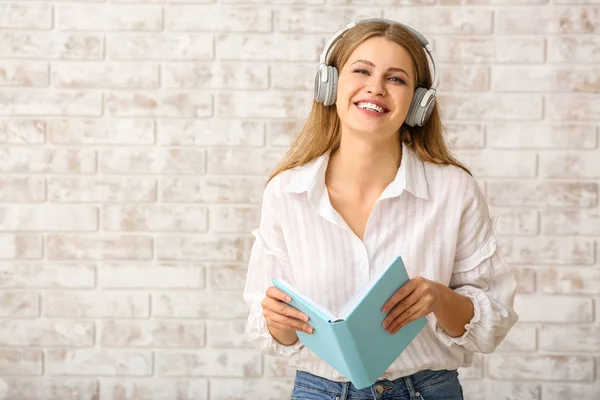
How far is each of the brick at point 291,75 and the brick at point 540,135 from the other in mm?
657

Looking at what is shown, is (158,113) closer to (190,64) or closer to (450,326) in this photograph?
(190,64)

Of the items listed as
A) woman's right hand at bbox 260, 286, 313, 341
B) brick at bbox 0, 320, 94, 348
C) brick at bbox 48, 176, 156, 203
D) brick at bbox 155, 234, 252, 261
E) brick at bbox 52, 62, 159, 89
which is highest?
brick at bbox 52, 62, 159, 89

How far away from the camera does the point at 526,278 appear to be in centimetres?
284

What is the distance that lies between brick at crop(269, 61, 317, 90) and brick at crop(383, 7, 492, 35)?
340 mm

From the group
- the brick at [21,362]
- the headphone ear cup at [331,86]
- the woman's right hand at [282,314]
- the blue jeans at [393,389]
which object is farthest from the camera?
the brick at [21,362]

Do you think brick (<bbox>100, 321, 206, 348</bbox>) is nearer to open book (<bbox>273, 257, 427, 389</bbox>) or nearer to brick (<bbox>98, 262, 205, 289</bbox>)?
brick (<bbox>98, 262, 205, 289</bbox>)

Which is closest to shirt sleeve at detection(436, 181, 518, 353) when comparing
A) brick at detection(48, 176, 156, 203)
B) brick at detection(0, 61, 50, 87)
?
brick at detection(48, 176, 156, 203)

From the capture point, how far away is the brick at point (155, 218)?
2842 mm

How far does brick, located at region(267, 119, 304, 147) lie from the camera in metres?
2.82

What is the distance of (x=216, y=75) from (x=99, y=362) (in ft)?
3.68

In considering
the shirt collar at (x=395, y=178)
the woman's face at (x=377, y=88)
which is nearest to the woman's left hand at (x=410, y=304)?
the shirt collar at (x=395, y=178)

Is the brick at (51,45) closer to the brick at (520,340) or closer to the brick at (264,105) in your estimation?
the brick at (264,105)

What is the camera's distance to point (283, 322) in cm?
150

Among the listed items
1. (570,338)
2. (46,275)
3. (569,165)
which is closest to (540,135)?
(569,165)
